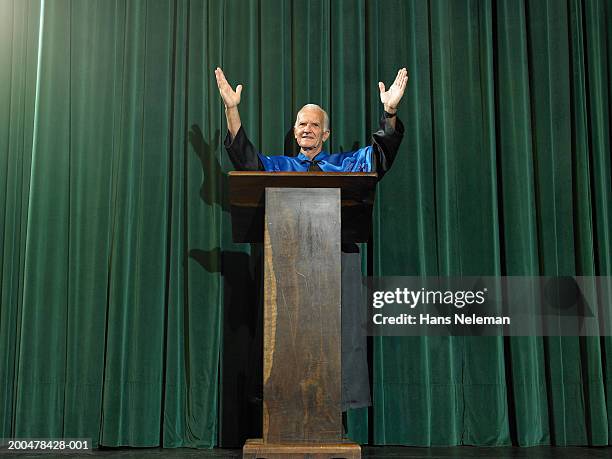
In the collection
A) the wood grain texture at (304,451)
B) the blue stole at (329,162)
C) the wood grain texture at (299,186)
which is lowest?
the wood grain texture at (304,451)

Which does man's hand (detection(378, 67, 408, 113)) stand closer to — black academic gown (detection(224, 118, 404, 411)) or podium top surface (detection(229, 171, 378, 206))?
black academic gown (detection(224, 118, 404, 411))

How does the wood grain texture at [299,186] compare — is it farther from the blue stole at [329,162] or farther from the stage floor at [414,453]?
the stage floor at [414,453]

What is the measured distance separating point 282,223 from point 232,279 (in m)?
1.37

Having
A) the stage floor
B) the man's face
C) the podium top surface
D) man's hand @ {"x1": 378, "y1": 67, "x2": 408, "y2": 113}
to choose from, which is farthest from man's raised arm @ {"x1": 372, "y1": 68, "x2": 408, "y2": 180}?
the stage floor

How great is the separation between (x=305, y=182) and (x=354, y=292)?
897 millimetres

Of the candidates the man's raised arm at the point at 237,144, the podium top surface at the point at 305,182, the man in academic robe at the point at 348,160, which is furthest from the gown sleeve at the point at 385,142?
the podium top surface at the point at 305,182

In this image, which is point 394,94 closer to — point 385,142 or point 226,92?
point 385,142

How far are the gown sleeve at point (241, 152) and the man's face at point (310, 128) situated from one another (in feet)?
0.79

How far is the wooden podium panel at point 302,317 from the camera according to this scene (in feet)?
7.39

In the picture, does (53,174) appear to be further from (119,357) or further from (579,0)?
(579,0)

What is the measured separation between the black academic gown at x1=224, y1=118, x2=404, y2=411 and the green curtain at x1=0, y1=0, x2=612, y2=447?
57cm

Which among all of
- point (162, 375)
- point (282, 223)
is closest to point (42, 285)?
point (162, 375)

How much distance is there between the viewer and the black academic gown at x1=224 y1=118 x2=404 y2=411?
9.60ft

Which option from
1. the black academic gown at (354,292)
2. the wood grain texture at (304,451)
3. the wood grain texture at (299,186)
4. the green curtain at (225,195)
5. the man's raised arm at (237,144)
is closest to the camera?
the wood grain texture at (304,451)
